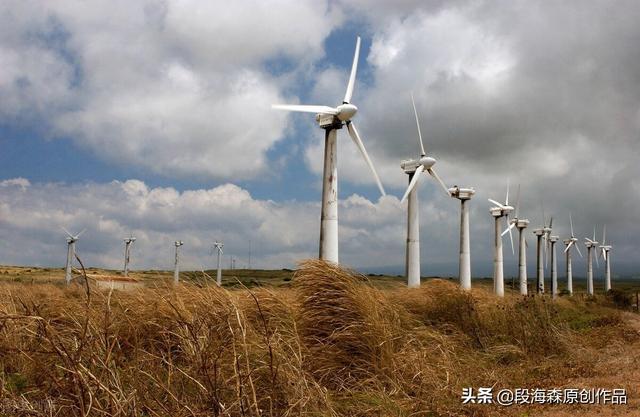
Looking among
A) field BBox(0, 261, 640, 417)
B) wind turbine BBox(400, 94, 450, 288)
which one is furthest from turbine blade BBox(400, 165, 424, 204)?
field BBox(0, 261, 640, 417)

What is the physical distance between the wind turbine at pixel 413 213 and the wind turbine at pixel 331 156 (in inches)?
342

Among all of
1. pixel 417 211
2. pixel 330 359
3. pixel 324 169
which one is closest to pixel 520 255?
pixel 417 211

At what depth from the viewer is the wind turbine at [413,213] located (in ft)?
118

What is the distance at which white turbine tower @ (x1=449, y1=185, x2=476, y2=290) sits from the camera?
149ft

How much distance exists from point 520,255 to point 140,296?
181ft

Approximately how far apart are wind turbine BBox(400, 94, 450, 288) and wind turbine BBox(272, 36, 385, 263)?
870 cm

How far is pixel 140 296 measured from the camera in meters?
12.9

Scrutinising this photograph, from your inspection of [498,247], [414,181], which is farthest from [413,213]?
[498,247]

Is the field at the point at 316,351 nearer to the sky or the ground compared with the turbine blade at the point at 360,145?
nearer to the ground

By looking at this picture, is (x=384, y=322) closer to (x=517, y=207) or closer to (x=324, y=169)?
(x=324, y=169)

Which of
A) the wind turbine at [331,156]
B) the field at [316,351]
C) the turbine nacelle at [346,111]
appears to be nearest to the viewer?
the field at [316,351]

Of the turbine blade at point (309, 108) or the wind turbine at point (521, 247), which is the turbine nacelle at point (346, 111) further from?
the wind turbine at point (521, 247)

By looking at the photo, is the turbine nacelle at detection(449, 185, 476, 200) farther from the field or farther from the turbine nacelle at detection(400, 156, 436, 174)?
the field

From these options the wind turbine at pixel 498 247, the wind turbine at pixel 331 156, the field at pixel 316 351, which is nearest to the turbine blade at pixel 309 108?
the wind turbine at pixel 331 156
